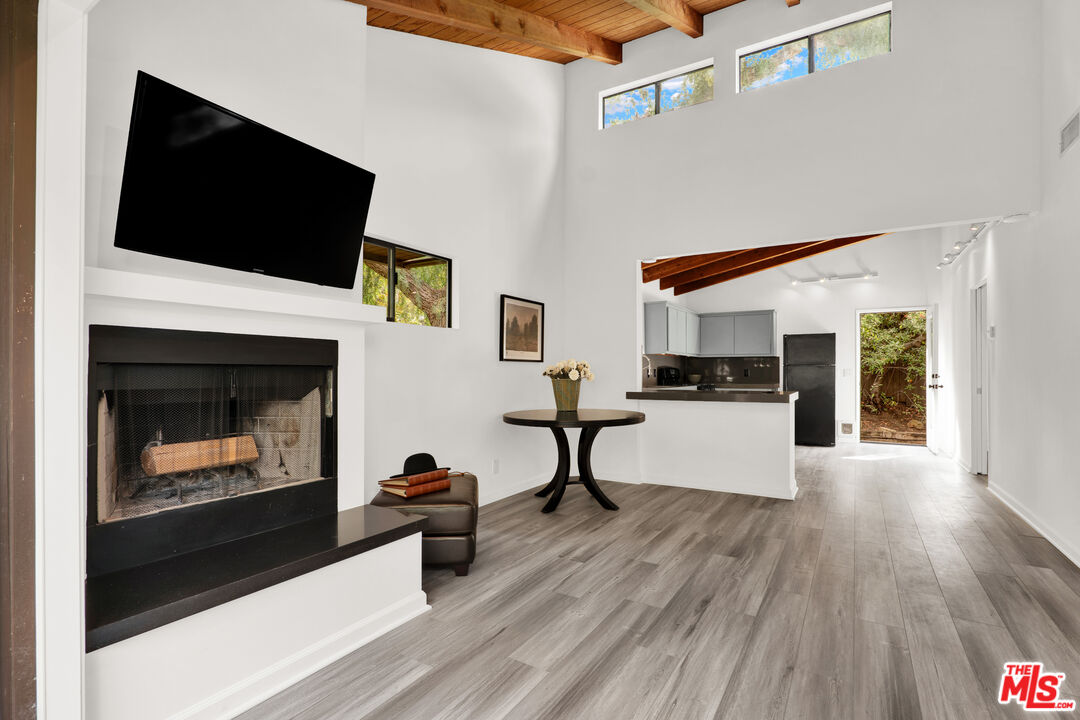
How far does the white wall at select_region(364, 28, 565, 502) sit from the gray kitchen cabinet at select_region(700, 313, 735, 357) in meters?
3.80

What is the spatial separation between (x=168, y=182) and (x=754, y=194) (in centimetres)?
424

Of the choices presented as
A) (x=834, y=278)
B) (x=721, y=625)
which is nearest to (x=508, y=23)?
(x=721, y=625)

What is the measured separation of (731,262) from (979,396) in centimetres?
307

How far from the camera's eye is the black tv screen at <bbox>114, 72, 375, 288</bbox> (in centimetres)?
186

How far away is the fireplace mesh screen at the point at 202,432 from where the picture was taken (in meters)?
1.92

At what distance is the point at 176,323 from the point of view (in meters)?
2.03

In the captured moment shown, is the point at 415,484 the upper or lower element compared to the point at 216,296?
lower

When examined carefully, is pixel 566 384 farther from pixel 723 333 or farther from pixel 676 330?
pixel 723 333

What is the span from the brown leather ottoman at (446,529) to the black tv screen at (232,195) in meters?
1.18

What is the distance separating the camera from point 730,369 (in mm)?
8508

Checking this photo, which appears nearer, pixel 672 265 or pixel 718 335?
pixel 672 265

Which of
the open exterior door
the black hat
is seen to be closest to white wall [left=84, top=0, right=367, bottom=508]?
the black hat

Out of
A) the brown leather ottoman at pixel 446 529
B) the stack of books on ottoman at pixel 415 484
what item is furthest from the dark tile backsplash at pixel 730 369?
the brown leather ottoman at pixel 446 529

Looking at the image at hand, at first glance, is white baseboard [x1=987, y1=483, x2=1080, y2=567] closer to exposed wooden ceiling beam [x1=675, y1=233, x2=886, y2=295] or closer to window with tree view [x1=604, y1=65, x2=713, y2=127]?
exposed wooden ceiling beam [x1=675, y1=233, x2=886, y2=295]
